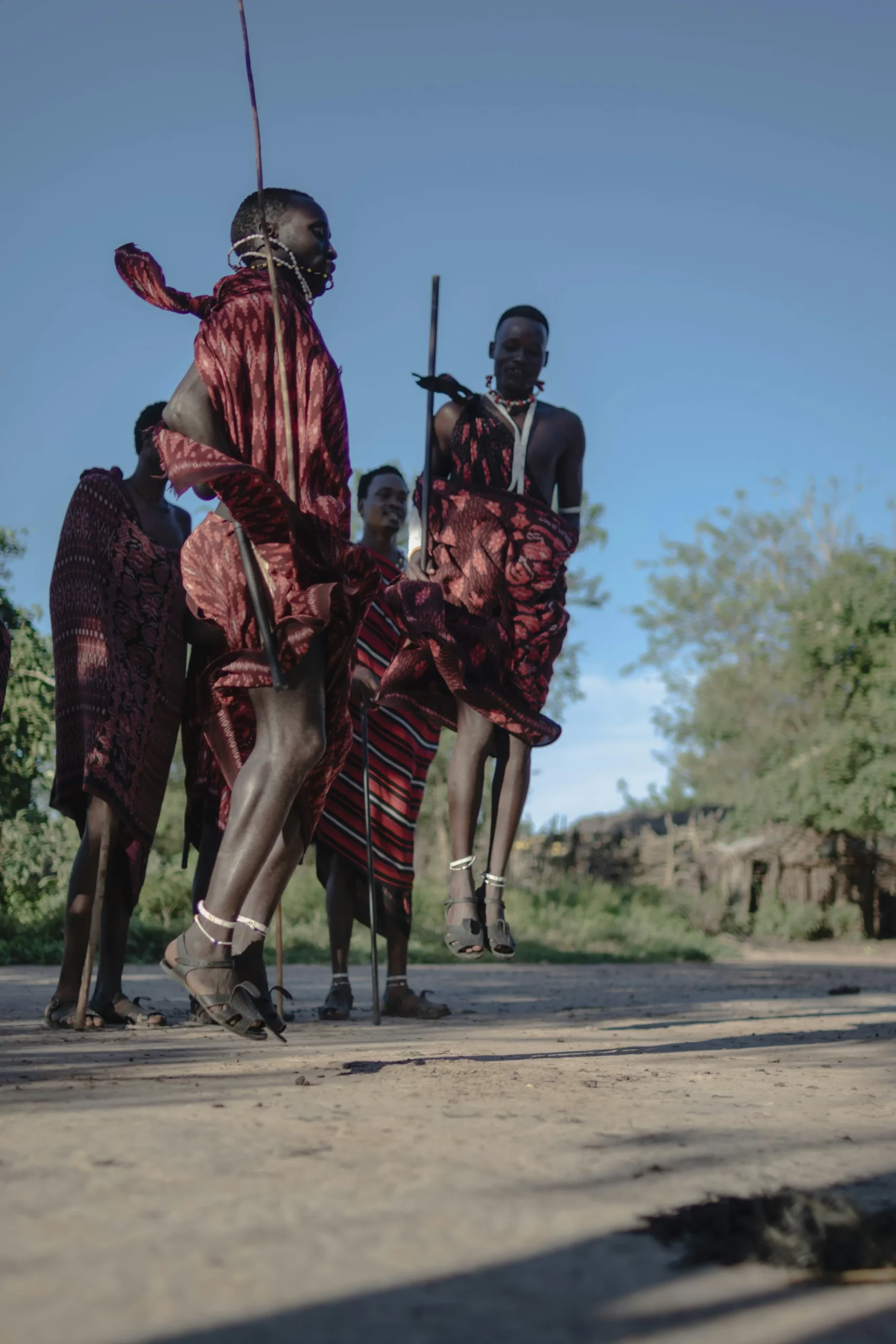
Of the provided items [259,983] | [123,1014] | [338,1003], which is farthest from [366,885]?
[259,983]

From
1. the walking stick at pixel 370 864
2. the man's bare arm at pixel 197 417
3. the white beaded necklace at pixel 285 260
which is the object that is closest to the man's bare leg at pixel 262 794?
the man's bare arm at pixel 197 417

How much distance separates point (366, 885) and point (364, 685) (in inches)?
40.7

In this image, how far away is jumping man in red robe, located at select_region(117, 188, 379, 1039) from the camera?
10.8ft

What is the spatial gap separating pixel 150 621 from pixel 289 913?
32.4 ft

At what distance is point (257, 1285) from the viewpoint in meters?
1.34

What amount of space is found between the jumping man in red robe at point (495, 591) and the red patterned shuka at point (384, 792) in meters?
0.93

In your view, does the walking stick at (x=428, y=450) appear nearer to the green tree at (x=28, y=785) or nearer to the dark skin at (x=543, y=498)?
the dark skin at (x=543, y=498)

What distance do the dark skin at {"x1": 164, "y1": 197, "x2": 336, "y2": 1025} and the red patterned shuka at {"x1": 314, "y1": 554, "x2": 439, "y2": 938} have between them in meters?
2.39

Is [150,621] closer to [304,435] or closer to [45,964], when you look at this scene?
[304,435]

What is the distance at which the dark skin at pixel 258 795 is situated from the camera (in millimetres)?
3260

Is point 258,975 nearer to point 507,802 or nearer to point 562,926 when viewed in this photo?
point 507,802

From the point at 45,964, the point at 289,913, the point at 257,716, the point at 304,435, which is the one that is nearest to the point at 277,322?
the point at 304,435

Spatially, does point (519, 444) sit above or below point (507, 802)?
above

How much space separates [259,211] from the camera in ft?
12.7
